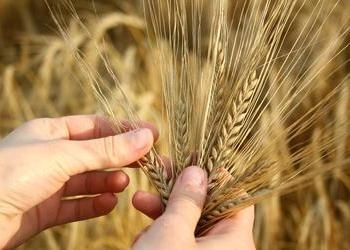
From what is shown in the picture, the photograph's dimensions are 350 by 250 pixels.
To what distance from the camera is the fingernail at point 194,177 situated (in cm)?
111

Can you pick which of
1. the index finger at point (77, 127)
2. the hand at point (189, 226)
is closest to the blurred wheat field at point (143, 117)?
the index finger at point (77, 127)

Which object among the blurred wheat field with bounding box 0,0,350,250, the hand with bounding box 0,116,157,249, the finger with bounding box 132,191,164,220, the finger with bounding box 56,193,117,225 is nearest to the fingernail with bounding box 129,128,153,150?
the hand with bounding box 0,116,157,249

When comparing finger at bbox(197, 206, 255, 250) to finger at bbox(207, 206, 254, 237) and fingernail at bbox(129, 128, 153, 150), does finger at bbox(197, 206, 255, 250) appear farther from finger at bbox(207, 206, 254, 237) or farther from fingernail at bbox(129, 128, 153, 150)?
fingernail at bbox(129, 128, 153, 150)

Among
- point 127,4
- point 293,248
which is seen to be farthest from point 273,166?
point 127,4

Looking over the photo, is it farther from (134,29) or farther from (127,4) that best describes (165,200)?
(127,4)

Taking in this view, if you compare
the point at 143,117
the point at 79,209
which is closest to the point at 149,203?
the point at 79,209

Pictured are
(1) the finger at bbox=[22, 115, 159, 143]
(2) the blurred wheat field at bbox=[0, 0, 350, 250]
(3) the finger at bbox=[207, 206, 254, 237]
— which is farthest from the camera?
(2) the blurred wheat field at bbox=[0, 0, 350, 250]

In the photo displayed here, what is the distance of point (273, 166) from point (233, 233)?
0.12m

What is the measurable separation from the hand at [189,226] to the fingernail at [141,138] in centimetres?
8

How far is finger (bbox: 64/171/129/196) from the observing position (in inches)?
53.0

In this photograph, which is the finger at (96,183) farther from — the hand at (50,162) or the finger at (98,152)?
the finger at (98,152)

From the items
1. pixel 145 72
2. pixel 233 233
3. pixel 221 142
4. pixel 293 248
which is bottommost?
pixel 293 248

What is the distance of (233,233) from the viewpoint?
1.14 meters

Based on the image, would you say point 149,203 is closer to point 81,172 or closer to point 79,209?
point 81,172
